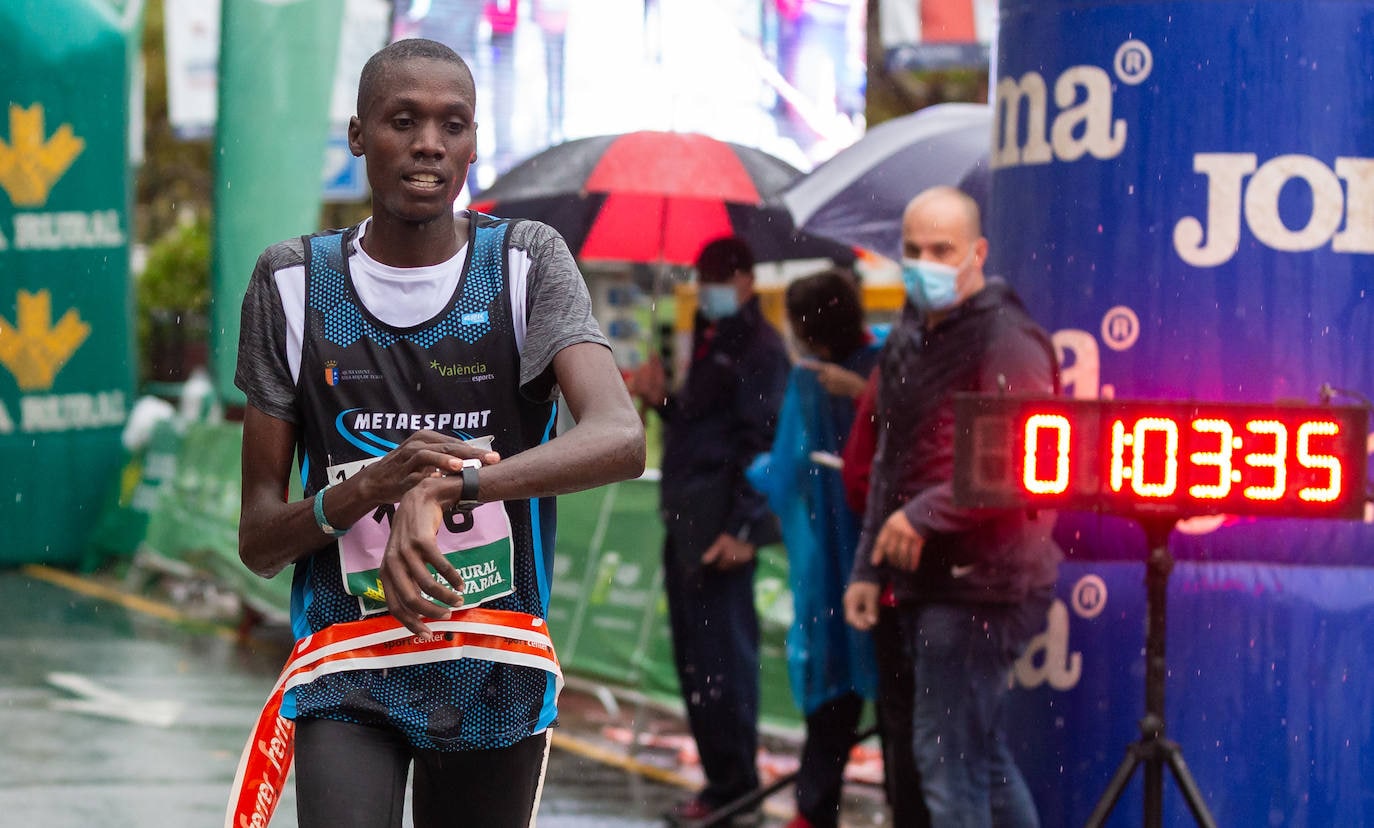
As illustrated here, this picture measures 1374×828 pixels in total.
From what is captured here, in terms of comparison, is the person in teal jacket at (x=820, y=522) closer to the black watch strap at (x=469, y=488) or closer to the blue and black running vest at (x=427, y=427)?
the blue and black running vest at (x=427, y=427)

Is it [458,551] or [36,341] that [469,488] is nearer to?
[458,551]

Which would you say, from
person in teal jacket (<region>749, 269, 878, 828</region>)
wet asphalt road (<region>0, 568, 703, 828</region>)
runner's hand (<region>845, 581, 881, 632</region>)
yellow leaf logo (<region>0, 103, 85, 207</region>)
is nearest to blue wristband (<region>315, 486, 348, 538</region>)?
runner's hand (<region>845, 581, 881, 632</region>)

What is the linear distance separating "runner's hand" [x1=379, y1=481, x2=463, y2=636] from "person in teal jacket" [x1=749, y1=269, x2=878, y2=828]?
4354 mm

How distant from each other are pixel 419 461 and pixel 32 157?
45.0ft

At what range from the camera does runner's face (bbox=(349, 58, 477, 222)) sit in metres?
3.20

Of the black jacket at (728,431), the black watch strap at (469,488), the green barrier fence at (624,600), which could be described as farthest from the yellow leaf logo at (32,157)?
the black watch strap at (469,488)

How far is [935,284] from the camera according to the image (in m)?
5.95

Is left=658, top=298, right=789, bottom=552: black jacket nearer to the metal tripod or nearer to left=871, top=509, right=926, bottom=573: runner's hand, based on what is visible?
left=871, top=509, right=926, bottom=573: runner's hand

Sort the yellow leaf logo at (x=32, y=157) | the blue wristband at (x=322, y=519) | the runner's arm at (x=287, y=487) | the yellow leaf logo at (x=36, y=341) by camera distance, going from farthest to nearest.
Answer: the yellow leaf logo at (x=36, y=341)
the yellow leaf logo at (x=32, y=157)
the blue wristband at (x=322, y=519)
the runner's arm at (x=287, y=487)

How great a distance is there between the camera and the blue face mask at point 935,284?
5.95 meters

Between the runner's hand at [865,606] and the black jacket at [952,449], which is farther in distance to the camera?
the runner's hand at [865,606]

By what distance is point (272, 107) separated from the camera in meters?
13.9

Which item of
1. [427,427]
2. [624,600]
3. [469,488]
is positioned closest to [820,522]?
[624,600]

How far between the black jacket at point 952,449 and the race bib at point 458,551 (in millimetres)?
2588
